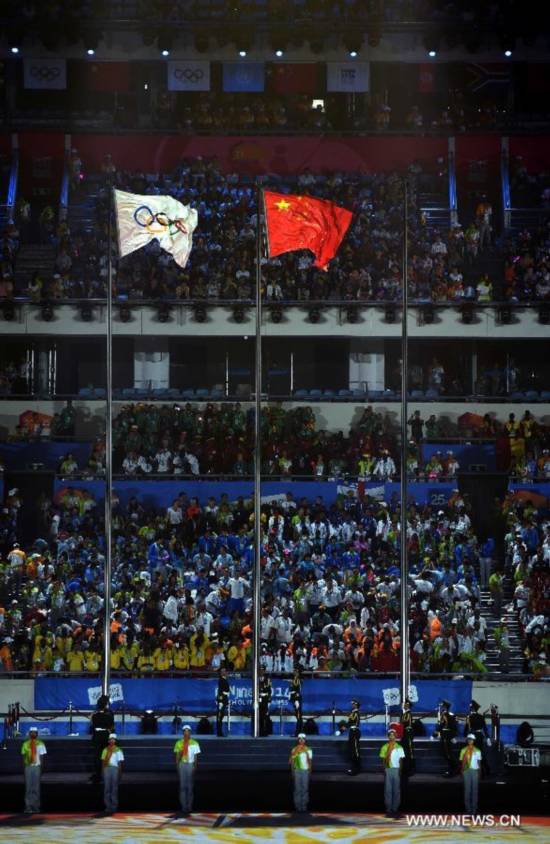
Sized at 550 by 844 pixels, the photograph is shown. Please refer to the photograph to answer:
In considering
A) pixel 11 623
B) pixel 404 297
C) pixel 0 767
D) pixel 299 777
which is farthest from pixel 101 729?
pixel 404 297

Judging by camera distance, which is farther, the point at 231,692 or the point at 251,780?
the point at 231,692

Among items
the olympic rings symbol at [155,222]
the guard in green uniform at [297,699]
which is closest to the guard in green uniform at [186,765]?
the guard in green uniform at [297,699]

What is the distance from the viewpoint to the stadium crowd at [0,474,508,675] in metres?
43.0

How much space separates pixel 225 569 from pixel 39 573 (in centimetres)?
493

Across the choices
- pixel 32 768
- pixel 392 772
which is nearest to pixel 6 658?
pixel 32 768

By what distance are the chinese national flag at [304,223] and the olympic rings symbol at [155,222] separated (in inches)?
78.8

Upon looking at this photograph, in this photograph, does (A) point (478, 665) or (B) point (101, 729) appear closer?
(B) point (101, 729)

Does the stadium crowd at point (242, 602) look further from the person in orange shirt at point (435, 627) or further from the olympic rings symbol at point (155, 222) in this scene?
the olympic rings symbol at point (155, 222)

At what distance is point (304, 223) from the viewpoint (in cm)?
3900

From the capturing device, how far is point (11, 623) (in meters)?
45.2

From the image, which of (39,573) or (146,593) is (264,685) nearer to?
(146,593)

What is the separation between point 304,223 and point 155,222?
10.7 ft

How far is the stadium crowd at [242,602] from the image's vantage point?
43.0m

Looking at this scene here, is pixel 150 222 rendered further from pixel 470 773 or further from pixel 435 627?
pixel 470 773
